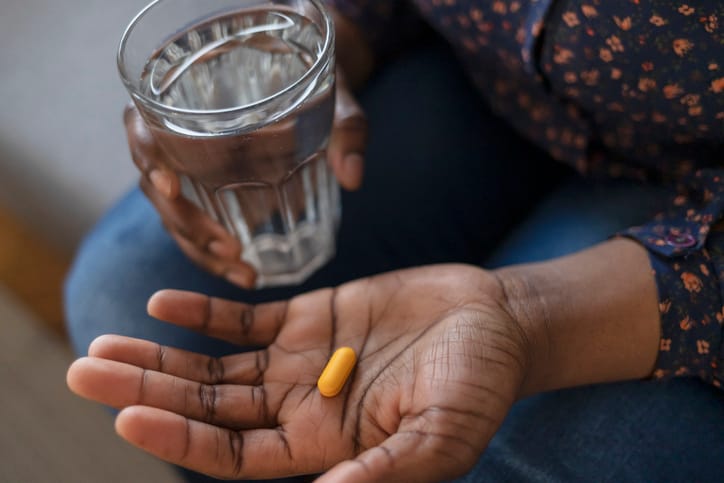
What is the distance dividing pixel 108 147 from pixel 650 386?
0.73m

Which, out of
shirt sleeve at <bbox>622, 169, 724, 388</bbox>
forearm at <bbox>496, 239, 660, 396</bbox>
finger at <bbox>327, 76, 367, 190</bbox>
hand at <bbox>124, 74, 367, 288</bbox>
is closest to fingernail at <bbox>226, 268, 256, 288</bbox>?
hand at <bbox>124, 74, 367, 288</bbox>

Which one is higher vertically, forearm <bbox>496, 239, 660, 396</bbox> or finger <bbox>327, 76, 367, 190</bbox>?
finger <bbox>327, 76, 367, 190</bbox>

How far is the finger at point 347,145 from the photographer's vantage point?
2.11 feet

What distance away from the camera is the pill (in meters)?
→ 0.50

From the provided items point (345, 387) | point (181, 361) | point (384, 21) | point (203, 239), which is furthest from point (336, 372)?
point (384, 21)

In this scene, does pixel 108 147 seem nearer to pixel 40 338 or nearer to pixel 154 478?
pixel 40 338

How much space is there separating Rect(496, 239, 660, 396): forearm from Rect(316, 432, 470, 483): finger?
118mm

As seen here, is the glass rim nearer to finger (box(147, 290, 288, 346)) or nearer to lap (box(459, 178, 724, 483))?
finger (box(147, 290, 288, 346))

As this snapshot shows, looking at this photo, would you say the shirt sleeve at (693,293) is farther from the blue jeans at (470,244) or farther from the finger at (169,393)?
the finger at (169,393)

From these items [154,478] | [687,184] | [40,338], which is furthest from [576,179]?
[40,338]

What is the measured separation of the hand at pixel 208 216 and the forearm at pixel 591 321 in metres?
0.19

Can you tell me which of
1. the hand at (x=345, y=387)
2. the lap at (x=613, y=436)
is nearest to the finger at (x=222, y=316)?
the hand at (x=345, y=387)

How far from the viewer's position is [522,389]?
1.73 ft

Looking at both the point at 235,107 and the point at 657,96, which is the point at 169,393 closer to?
the point at 235,107
